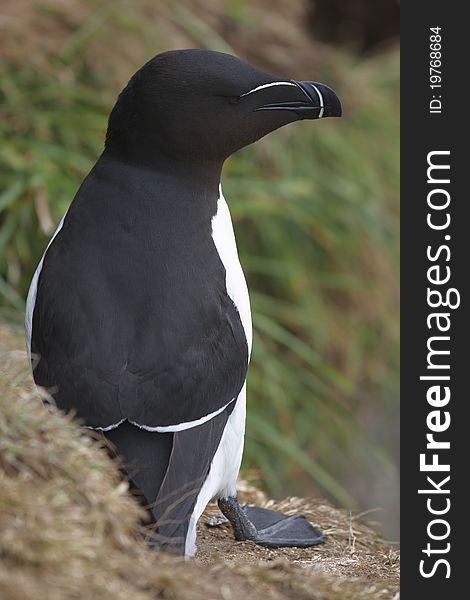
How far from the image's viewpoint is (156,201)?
11.9 ft

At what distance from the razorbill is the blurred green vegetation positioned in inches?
65.3

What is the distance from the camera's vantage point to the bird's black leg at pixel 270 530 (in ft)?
12.3

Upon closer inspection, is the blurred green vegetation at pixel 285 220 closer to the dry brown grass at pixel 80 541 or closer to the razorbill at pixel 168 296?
the razorbill at pixel 168 296

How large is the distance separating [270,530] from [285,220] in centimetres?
308

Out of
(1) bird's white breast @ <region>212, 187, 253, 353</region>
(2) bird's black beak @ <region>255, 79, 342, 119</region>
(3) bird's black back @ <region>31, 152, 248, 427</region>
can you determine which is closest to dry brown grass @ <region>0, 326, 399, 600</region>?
(3) bird's black back @ <region>31, 152, 248, 427</region>

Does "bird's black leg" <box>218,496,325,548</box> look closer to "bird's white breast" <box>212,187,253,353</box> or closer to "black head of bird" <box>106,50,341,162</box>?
"bird's white breast" <box>212,187,253,353</box>

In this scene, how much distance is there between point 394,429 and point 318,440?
4.36ft

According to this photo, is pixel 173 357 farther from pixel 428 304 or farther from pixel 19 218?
pixel 19 218

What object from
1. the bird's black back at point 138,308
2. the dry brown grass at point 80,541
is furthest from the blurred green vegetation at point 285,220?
the dry brown grass at point 80,541

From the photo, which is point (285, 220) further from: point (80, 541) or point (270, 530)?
point (80, 541)

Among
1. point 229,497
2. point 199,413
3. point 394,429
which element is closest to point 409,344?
point 229,497

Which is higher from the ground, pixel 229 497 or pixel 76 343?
pixel 76 343

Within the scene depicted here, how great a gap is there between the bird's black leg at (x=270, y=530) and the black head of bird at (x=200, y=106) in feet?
3.73

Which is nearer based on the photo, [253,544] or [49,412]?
[49,412]
